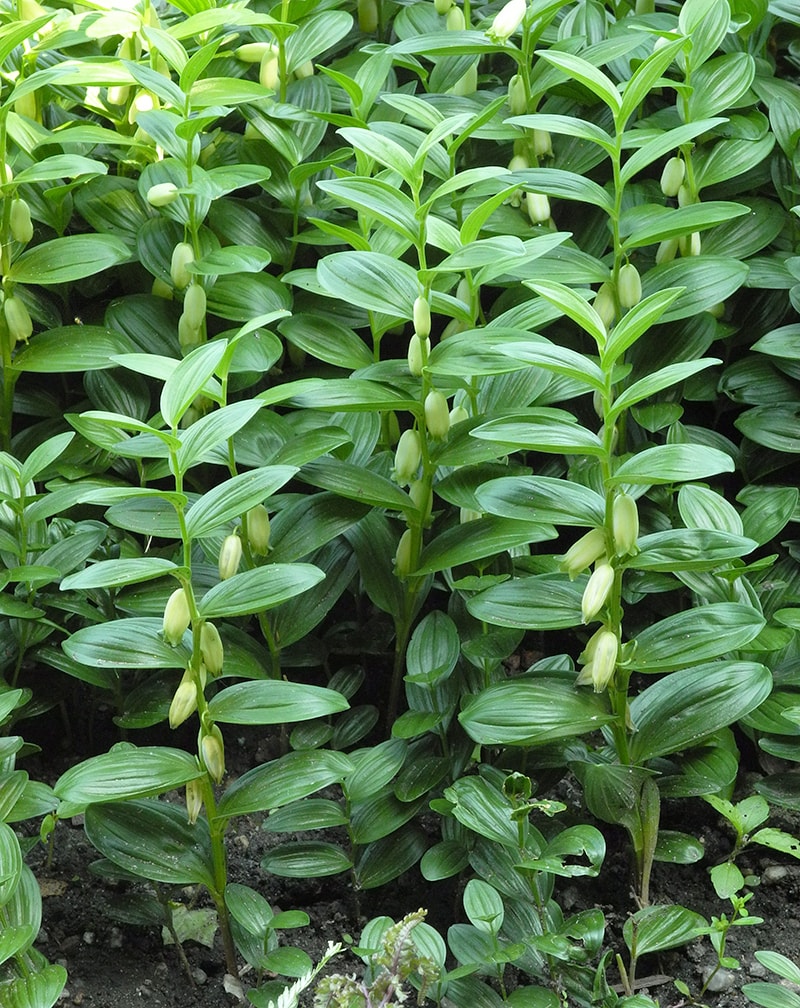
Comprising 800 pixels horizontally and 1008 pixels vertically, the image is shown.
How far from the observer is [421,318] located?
4.07ft

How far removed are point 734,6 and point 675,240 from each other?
0.47 m

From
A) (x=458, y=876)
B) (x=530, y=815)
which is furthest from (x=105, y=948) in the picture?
(x=530, y=815)

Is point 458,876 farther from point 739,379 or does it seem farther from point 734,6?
point 734,6

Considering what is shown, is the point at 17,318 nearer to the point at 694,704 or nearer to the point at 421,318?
the point at 421,318

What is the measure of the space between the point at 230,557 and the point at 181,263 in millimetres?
522

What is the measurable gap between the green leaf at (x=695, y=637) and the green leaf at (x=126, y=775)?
0.50m

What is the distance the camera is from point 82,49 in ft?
6.21

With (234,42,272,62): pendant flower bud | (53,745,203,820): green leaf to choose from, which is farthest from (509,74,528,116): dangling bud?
(53,745,203,820): green leaf

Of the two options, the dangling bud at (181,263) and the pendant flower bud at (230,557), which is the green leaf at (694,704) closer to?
the pendant flower bud at (230,557)

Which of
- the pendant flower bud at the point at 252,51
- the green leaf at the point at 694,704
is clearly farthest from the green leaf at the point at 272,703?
the pendant flower bud at the point at 252,51

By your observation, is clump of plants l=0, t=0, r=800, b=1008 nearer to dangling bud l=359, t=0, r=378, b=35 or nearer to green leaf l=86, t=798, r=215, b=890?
green leaf l=86, t=798, r=215, b=890

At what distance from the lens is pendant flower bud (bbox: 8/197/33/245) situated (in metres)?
1.55

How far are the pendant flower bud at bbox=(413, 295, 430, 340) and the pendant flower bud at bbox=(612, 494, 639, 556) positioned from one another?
30 cm

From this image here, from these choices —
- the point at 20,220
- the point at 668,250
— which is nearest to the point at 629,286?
the point at 668,250
